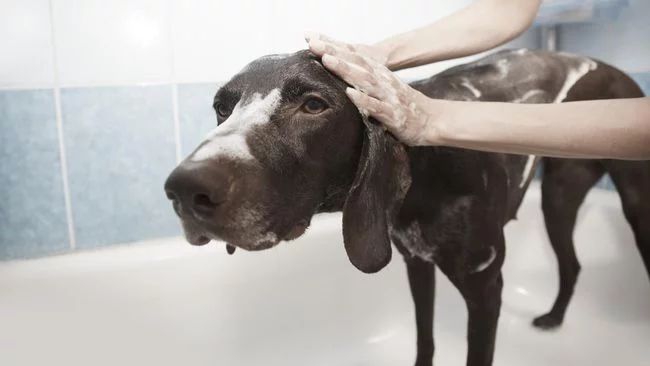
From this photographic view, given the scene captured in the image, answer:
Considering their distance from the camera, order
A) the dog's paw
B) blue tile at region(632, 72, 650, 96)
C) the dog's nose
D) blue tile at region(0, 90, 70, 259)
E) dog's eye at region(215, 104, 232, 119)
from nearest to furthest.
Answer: the dog's nose < dog's eye at region(215, 104, 232, 119) < blue tile at region(0, 90, 70, 259) < the dog's paw < blue tile at region(632, 72, 650, 96)

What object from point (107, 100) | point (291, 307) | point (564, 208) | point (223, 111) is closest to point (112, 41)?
point (107, 100)

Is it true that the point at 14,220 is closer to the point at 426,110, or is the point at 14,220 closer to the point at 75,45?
the point at 75,45

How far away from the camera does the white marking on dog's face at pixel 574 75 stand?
123 cm

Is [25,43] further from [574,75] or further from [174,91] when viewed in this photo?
[574,75]

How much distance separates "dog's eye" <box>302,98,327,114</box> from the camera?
2.68 ft

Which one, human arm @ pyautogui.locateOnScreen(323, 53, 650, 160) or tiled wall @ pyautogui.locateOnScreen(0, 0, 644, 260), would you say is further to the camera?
tiled wall @ pyautogui.locateOnScreen(0, 0, 644, 260)

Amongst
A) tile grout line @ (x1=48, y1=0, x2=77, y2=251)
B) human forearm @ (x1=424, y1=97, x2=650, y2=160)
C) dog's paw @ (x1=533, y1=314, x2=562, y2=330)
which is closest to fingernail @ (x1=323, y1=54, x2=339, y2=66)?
human forearm @ (x1=424, y1=97, x2=650, y2=160)

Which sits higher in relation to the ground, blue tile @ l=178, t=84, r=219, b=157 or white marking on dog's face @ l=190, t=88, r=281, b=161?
white marking on dog's face @ l=190, t=88, r=281, b=161

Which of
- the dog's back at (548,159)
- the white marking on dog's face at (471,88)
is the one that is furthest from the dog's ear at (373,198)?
the white marking on dog's face at (471,88)

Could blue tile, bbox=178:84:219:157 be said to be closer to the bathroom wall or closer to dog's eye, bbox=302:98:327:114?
dog's eye, bbox=302:98:327:114

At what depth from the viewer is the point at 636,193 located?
1341 millimetres

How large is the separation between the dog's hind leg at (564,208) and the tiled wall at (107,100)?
79 centimetres

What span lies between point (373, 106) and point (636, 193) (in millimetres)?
881

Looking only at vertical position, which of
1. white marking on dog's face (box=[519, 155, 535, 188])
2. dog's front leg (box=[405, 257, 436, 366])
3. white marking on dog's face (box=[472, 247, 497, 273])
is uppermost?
white marking on dog's face (box=[519, 155, 535, 188])
